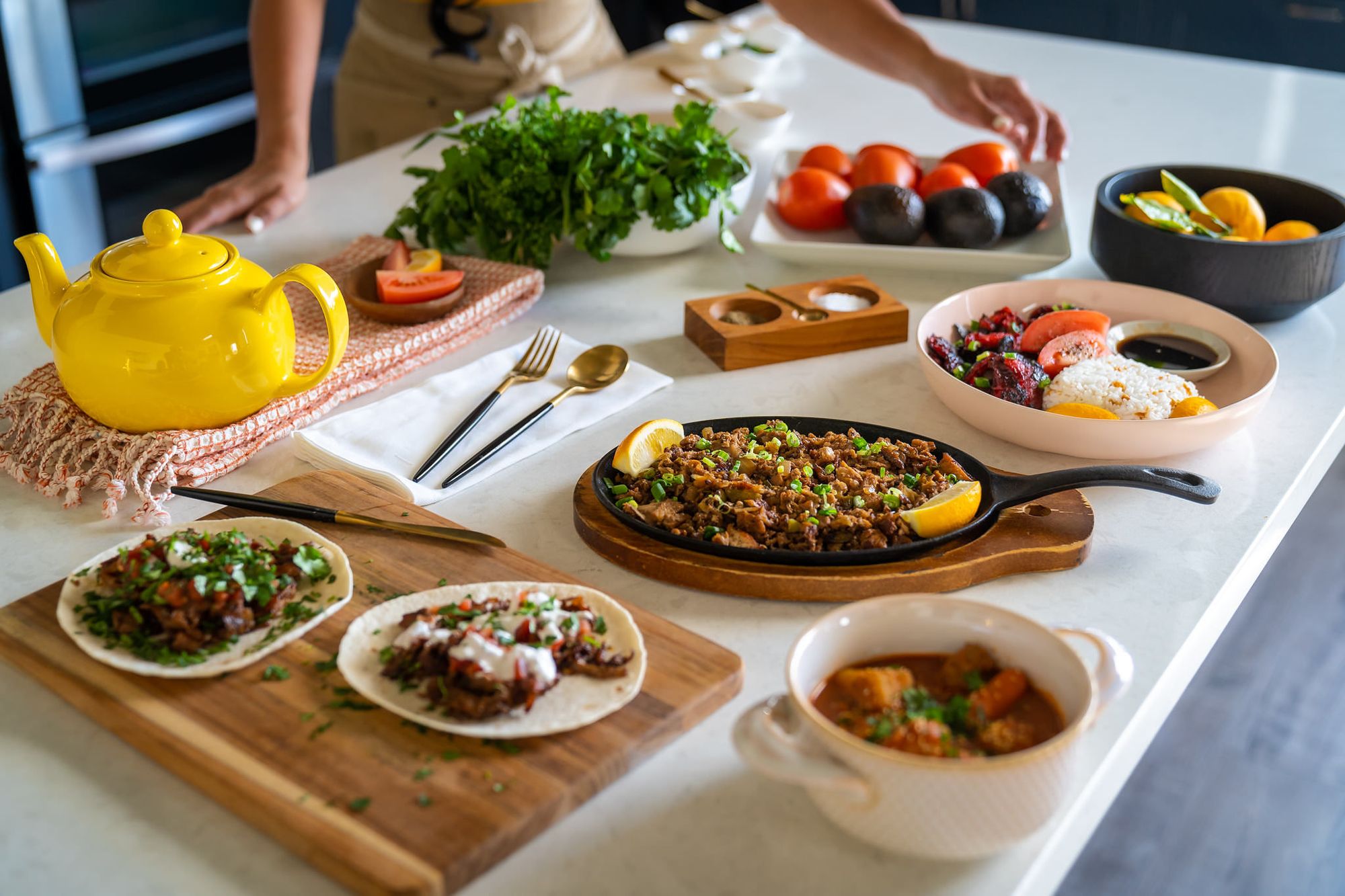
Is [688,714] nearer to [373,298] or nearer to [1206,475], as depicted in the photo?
[1206,475]

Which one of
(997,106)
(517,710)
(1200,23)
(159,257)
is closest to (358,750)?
(517,710)

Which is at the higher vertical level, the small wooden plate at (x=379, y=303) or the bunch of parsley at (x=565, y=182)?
the bunch of parsley at (x=565, y=182)

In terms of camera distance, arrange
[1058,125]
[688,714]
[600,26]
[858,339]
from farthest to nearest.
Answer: [600,26] → [1058,125] → [858,339] → [688,714]

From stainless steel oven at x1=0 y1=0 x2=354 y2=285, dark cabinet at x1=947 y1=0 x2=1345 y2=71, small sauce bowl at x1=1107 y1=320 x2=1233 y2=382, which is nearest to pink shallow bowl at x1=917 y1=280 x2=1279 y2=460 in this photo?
small sauce bowl at x1=1107 y1=320 x2=1233 y2=382

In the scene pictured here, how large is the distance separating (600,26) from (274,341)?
1.48m

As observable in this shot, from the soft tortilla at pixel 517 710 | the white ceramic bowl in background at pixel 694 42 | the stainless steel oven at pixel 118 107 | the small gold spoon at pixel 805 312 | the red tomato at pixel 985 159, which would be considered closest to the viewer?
the soft tortilla at pixel 517 710

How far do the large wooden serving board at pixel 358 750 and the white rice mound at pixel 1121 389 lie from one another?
54 cm

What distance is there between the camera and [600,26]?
2438 millimetres

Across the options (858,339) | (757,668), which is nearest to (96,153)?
(858,339)

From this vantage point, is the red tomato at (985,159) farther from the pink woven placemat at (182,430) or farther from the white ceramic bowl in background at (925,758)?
the white ceramic bowl in background at (925,758)

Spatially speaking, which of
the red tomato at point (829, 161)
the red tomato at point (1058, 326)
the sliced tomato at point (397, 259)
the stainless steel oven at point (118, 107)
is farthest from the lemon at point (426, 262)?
the stainless steel oven at point (118, 107)

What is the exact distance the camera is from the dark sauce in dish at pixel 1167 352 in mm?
1369

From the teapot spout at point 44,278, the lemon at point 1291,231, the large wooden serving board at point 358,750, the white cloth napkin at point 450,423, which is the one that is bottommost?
the white cloth napkin at point 450,423

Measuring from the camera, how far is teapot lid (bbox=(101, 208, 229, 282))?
1137 millimetres
